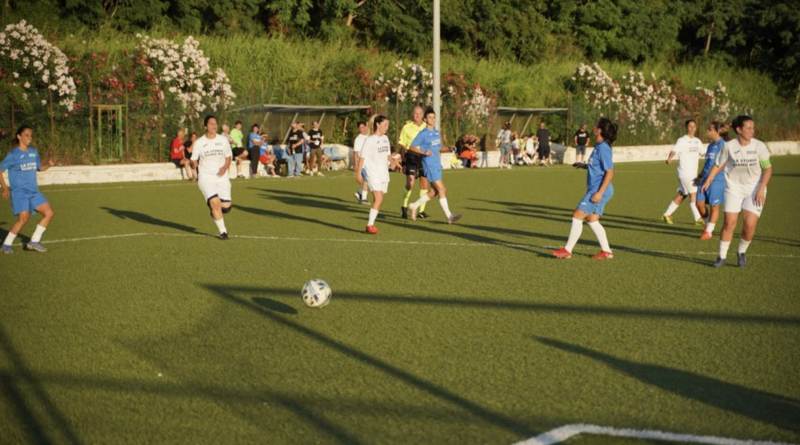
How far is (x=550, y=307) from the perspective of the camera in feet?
28.7

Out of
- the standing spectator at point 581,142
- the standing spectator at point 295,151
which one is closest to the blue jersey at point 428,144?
the standing spectator at point 295,151

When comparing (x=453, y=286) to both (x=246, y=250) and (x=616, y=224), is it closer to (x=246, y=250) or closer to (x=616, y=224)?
(x=246, y=250)

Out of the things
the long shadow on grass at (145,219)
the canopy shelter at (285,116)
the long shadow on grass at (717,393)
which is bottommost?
the long shadow on grass at (145,219)

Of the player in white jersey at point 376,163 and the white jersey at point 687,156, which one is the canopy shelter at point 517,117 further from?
the player in white jersey at point 376,163

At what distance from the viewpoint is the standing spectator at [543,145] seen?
3762cm

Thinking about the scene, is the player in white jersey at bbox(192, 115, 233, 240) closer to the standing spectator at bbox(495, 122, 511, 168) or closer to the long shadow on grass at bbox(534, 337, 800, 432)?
the long shadow on grass at bbox(534, 337, 800, 432)

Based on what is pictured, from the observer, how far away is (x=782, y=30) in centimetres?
6600

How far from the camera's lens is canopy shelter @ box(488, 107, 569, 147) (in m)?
41.2

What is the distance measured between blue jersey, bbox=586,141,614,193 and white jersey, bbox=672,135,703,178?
5357 mm

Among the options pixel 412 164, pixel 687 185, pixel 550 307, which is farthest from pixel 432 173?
pixel 550 307

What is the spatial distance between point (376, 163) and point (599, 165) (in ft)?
14.9

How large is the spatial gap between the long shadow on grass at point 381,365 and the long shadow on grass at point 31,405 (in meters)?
2.18

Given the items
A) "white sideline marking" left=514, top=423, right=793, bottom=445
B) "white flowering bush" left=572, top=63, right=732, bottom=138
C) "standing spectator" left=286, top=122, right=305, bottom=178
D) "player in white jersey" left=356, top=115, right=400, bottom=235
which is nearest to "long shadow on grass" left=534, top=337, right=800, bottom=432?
"white sideline marking" left=514, top=423, right=793, bottom=445

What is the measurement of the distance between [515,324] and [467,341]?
0.76 metres
